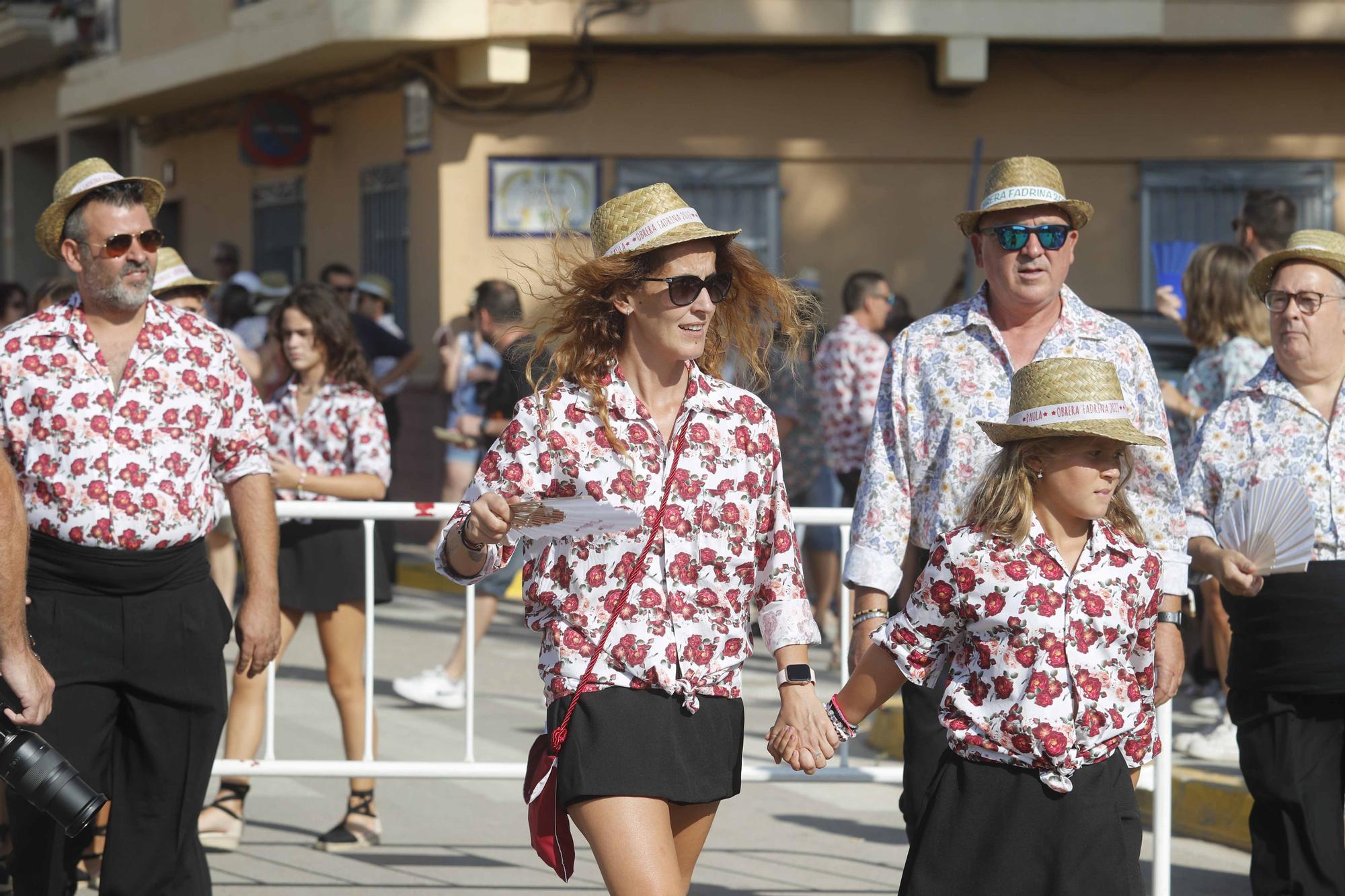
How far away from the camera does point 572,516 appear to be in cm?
380

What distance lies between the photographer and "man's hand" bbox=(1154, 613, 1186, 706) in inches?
182

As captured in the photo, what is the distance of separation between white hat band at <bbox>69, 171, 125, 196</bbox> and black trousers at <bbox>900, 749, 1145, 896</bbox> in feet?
8.95

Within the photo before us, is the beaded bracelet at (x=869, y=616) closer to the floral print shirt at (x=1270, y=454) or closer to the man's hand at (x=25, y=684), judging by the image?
the floral print shirt at (x=1270, y=454)

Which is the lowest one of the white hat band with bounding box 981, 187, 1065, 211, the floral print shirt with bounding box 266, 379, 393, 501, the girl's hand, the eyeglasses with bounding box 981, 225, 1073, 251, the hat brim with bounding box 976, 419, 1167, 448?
the girl's hand

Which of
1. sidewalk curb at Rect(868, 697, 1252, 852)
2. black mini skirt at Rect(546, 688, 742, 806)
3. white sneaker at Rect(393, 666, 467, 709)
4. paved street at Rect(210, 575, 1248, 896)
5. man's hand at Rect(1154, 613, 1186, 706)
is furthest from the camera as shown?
white sneaker at Rect(393, 666, 467, 709)

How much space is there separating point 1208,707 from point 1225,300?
2393mm

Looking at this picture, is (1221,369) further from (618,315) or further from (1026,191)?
(618,315)

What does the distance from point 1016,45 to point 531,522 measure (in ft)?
42.6

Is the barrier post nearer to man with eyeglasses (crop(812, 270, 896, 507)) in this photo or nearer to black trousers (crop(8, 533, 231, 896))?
black trousers (crop(8, 533, 231, 896))

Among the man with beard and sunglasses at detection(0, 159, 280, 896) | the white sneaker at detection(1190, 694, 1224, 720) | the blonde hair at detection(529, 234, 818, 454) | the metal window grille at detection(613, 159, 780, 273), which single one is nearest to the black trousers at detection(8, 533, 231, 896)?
the man with beard and sunglasses at detection(0, 159, 280, 896)

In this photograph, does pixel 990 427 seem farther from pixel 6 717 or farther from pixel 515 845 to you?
pixel 515 845

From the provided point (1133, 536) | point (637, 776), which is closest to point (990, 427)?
point (1133, 536)

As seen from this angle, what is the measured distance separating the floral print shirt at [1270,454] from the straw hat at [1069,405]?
1.23 m

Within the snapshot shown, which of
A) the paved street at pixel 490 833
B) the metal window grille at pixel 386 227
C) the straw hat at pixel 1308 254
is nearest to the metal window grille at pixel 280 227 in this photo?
the metal window grille at pixel 386 227
